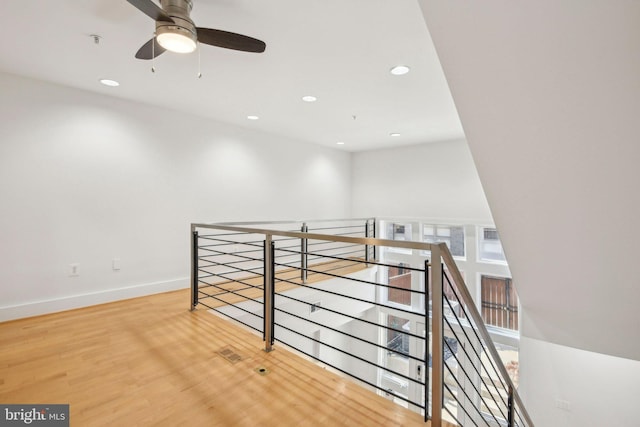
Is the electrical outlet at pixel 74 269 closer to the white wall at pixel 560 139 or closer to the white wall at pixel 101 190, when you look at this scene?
the white wall at pixel 101 190

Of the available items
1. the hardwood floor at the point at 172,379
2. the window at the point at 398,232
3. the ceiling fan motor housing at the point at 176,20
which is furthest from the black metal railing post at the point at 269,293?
the window at the point at 398,232

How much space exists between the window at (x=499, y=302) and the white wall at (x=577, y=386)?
58 cm

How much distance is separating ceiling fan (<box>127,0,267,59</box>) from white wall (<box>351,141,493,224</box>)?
450cm

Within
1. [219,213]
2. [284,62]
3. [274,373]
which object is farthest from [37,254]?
[284,62]

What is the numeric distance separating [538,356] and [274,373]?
171 inches

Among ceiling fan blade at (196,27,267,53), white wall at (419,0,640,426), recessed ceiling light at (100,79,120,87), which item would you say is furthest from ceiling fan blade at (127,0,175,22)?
recessed ceiling light at (100,79,120,87)

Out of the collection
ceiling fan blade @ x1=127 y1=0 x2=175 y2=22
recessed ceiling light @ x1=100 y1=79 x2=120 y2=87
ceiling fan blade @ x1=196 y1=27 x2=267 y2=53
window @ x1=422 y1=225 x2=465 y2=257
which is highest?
recessed ceiling light @ x1=100 y1=79 x2=120 y2=87

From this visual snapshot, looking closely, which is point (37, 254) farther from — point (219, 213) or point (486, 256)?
point (486, 256)

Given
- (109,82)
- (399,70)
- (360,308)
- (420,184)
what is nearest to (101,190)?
(109,82)

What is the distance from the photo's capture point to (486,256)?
5.13 metres

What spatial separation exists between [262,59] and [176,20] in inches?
37.9

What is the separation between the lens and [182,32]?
5.49 ft

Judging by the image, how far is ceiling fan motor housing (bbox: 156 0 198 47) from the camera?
1648 mm

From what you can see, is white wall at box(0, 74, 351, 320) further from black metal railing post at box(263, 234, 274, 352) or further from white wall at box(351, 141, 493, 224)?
white wall at box(351, 141, 493, 224)
